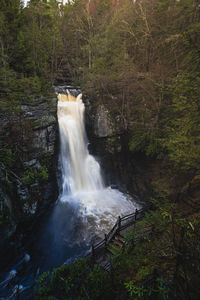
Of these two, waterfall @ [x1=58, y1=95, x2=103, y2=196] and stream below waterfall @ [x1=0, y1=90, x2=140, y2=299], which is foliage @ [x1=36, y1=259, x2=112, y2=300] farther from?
waterfall @ [x1=58, y1=95, x2=103, y2=196]

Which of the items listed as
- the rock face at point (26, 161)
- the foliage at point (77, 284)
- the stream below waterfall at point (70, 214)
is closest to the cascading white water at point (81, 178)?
the stream below waterfall at point (70, 214)

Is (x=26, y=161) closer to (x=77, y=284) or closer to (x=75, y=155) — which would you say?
(x=75, y=155)

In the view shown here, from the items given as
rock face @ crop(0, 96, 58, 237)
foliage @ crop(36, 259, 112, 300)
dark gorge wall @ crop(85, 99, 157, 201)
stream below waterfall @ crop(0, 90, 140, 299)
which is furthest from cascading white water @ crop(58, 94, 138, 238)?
foliage @ crop(36, 259, 112, 300)

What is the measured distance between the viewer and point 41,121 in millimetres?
10375

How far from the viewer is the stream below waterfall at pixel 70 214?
742 centimetres

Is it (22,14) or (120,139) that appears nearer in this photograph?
(22,14)

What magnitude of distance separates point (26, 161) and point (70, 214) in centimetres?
503

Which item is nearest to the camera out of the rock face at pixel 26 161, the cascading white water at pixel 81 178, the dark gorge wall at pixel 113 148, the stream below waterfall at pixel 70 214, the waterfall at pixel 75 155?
the stream below waterfall at pixel 70 214

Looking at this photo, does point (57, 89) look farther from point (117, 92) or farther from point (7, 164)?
point (7, 164)

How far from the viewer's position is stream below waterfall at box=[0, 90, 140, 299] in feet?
24.3

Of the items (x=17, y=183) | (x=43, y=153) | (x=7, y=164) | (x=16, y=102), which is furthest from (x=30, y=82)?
(x=17, y=183)

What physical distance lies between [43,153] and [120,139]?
771 cm

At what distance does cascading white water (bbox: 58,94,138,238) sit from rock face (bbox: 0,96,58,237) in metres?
1.78

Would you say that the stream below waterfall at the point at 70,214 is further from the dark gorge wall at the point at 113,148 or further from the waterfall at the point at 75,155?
the dark gorge wall at the point at 113,148
